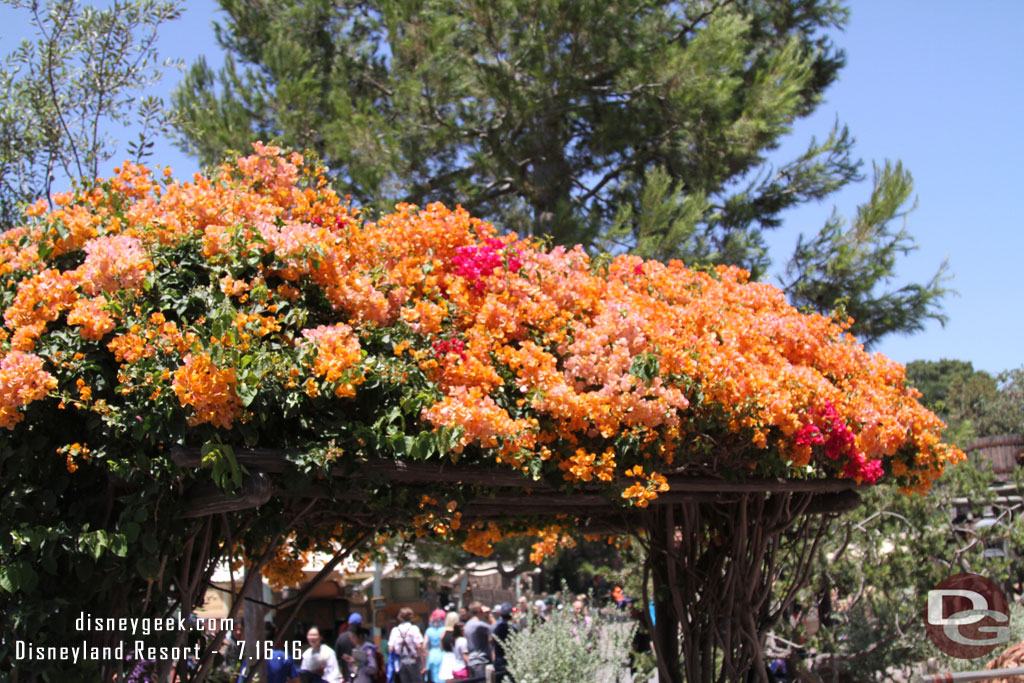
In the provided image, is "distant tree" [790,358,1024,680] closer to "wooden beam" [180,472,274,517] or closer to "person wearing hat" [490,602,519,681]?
"person wearing hat" [490,602,519,681]

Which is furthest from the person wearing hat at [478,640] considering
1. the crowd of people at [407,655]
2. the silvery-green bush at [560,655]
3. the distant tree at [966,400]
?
the distant tree at [966,400]

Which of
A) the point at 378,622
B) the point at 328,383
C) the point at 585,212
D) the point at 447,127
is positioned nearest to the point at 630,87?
the point at 585,212

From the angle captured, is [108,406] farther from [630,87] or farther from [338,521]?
[630,87]

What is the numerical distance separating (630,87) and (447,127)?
218cm

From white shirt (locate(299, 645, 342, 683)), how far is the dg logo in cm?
435

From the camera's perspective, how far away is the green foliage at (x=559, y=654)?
546 centimetres

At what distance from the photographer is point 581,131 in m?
10.8

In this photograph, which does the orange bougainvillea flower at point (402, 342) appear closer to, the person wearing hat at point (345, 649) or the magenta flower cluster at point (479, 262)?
the magenta flower cluster at point (479, 262)

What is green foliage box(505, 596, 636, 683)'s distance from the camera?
5457 millimetres

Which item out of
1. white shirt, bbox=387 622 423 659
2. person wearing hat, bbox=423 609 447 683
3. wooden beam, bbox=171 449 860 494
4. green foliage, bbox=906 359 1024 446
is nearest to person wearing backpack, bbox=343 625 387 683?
person wearing hat, bbox=423 609 447 683

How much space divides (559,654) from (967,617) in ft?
10.6

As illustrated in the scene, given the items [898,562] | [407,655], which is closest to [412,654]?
[407,655]

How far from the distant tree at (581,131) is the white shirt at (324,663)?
15.3 feet

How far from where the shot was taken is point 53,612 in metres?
2.49
